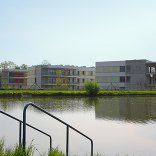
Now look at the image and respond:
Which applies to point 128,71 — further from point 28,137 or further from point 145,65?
point 28,137

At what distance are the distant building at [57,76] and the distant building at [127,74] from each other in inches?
396

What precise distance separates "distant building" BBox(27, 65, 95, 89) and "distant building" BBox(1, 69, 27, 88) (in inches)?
456

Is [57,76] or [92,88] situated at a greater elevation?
[57,76]

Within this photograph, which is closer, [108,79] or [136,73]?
[136,73]

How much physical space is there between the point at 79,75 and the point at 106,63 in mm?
15472

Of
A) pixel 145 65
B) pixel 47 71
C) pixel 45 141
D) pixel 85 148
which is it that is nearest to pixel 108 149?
pixel 85 148

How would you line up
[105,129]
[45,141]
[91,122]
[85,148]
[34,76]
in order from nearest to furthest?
[85,148] → [45,141] → [105,129] → [91,122] → [34,76]

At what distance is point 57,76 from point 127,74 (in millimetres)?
19494

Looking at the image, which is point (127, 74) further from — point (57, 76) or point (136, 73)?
point (57, 76)

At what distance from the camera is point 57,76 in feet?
292

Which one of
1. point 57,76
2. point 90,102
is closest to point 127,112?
point 90,102

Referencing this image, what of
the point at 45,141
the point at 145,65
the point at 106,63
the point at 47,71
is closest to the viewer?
the point at 45,141

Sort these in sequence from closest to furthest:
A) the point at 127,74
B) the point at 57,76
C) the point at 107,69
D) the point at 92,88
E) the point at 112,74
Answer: the point at 92,88 → the point at 127,74 → the point at 112,74 → the point at 107,69 → the point at 57,76

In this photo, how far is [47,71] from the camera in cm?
8888
